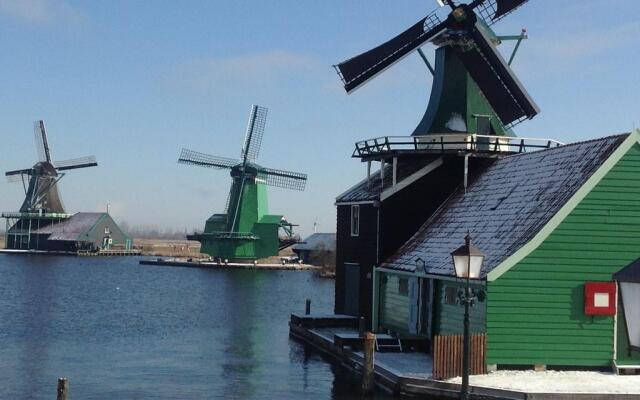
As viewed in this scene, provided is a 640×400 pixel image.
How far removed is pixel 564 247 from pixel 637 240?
7.12ft

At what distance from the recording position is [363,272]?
35.3 metres

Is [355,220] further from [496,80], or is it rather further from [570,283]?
[570,283]

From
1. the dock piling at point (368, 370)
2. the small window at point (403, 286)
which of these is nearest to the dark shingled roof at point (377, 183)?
the small window at point (403, 286)

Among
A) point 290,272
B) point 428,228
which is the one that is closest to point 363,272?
point 428,228

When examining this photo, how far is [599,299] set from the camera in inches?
990

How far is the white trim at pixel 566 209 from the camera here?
2497cm

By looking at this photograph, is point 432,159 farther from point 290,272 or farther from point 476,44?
point 290,272

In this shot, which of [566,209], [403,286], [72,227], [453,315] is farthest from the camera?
[72,227]

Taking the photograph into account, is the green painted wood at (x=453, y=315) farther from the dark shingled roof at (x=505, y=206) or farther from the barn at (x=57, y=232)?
the barn at (x=57, y=232)

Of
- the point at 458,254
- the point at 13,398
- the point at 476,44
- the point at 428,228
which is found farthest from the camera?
the point at 476,44

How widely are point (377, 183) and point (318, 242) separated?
9188 centimetres

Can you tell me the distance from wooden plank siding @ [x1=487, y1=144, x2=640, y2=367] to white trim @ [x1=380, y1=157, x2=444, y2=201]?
931 centimetres

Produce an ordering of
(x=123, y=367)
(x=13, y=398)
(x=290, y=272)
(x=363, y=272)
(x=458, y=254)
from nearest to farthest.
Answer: (x=458, y=254) < (x=13, y=398) < (x=123, y=367) < (x=363, y=272) < (x=290, y=272)

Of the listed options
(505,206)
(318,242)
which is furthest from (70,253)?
(505,206)
